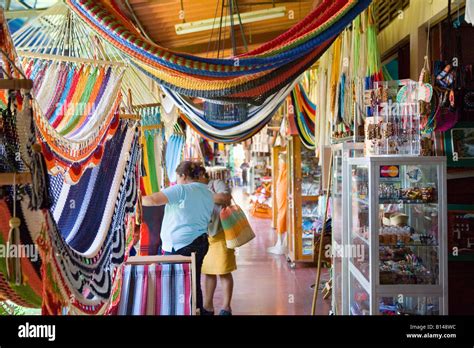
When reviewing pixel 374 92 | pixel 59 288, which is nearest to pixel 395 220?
pixel 374 92

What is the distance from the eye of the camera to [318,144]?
4363mm

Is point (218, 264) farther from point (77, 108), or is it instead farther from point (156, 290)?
point (77, 108)

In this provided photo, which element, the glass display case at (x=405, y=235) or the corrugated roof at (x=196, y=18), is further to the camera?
the corrugated roof at (x=196, y=18)

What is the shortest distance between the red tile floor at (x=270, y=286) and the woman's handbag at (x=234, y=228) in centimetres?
69

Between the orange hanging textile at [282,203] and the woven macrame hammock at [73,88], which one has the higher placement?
the woven macrame hammock at [73,88]

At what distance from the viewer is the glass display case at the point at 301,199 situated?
6.50 metres

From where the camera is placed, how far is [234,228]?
4.09 metres

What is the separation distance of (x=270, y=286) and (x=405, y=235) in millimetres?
2730

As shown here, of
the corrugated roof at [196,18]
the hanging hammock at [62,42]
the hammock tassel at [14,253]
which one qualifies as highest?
the corrugated roof at [196,18]

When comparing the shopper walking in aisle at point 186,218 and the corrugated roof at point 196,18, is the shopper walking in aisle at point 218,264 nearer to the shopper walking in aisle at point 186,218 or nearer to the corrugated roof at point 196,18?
the shopper walking in aisle at point 186,218

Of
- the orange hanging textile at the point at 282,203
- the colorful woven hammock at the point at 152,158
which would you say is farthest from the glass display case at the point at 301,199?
the colorful woven hammock at the point at 152,158

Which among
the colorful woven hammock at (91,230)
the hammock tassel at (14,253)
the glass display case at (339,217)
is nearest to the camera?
the hammock tassel at (14,253)
